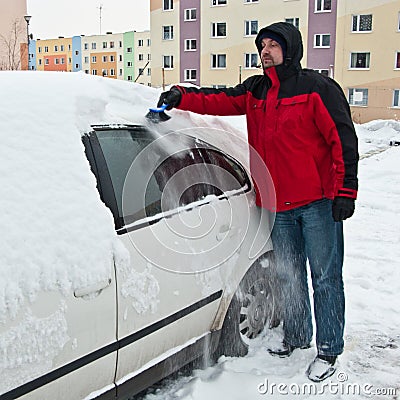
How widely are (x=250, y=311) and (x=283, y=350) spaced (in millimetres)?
345

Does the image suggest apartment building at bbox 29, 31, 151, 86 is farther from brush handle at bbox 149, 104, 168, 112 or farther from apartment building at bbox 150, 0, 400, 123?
brush handle at bbox 149, 104, 168, 112

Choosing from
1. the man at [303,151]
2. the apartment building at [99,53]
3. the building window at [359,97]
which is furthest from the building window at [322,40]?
the apartment building at [99,53]

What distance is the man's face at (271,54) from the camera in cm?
296

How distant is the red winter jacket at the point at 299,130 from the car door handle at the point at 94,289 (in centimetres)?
128

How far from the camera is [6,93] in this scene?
2141 mm

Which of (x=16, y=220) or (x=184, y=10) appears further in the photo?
(x=184, y=10)

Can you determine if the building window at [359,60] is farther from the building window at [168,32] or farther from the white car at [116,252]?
the white car at [116,252]

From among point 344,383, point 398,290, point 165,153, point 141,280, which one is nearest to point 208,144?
point 165,153

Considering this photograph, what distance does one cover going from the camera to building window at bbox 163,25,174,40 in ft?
127

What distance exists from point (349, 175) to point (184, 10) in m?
37.4

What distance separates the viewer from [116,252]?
7.04ft

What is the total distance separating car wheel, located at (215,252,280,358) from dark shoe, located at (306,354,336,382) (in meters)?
0.41

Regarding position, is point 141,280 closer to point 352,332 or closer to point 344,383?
point 344,383

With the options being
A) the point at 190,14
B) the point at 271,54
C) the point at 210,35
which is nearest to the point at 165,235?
the point at 271,54
